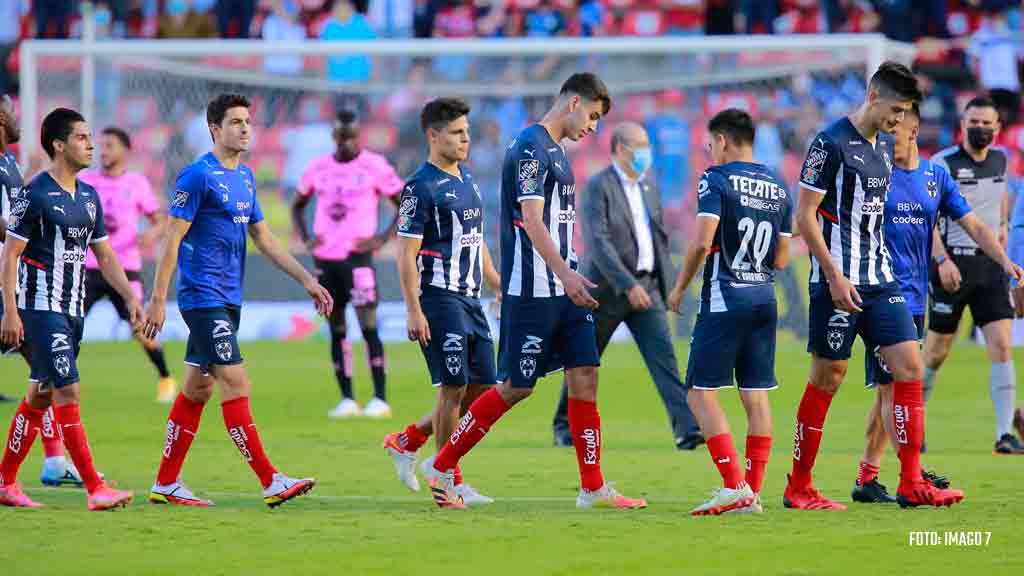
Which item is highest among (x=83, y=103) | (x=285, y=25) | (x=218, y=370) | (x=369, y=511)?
(x=285, y=25)

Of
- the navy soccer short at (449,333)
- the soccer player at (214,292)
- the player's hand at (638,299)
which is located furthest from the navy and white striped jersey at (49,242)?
the player's hand at (638,299)

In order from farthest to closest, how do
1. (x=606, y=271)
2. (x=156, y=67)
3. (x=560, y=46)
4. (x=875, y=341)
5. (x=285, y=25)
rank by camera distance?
(x=285, y=25), (x=156, y=67), (x=560, y=46), (x=606, y=271), (x=875, y=341)

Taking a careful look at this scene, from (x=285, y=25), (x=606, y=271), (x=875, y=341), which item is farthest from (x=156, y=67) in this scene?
(x=875, y=341)

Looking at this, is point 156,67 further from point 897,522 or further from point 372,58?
point 897,522

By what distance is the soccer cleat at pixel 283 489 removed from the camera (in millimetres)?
8008

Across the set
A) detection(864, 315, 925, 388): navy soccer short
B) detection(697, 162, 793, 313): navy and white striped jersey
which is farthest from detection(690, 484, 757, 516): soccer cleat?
detection(864, 315, 925, 388): navy soccer short

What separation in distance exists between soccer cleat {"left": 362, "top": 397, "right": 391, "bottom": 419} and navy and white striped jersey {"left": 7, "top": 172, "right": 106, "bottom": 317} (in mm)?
4924

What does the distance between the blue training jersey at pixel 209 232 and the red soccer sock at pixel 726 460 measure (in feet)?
8.76

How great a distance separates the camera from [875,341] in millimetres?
7945

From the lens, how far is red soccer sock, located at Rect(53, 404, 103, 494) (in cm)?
816

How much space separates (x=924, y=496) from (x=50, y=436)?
499 cm

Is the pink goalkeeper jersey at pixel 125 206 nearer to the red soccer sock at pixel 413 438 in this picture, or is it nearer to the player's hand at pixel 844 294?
the red soccer sock at pixel 413 438

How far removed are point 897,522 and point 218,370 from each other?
354cm

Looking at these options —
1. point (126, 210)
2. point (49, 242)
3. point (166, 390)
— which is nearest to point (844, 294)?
point (49, 242)
